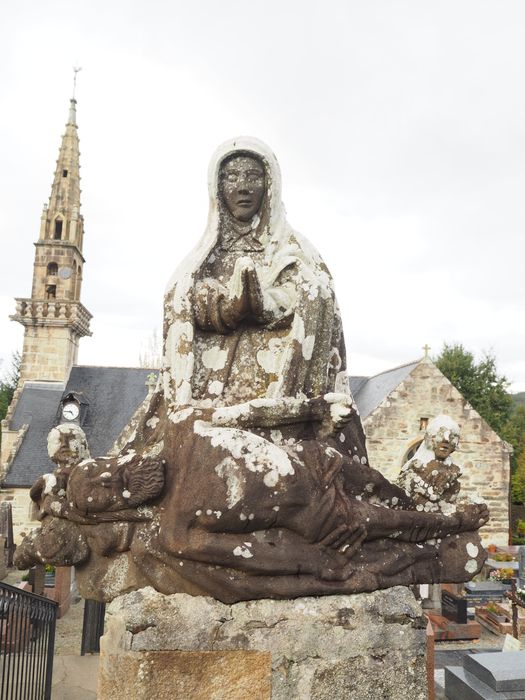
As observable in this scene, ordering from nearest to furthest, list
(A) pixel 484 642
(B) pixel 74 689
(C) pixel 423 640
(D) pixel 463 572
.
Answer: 1. (C) pixel 423 640
2. (D) pixel 463 572
3. (B) pixel 74 689
4. (A) pixel 484 642

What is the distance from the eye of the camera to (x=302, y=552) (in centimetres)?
269

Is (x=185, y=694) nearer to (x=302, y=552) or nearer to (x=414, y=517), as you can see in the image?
A: (x=302, y=552)

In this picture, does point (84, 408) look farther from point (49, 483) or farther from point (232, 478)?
point (232, 478)

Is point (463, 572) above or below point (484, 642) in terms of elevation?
above

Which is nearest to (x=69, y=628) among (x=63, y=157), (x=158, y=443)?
(x=158, y=443)

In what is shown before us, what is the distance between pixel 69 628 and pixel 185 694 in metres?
10.6

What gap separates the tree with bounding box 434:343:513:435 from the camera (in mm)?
36034

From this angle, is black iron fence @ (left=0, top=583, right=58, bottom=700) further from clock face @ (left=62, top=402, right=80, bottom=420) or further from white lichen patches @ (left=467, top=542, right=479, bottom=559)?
clock face @ (left=62, top=402, right=80, bottom=420)

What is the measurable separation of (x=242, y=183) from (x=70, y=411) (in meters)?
21.9

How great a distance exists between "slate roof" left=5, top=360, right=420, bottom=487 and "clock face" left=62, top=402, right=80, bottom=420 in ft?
1.71

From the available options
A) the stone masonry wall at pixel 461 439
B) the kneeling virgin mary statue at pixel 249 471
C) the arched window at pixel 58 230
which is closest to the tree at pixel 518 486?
the stone masonry wall at pixel 461 439

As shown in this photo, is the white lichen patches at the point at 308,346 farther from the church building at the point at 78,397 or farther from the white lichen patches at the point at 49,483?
the church building at the point at 78,397

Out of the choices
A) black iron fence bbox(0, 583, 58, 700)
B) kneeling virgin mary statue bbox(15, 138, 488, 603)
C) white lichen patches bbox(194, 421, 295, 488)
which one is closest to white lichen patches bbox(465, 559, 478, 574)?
kneeling virgin mary statue bbox(15, 138, 488, 603)

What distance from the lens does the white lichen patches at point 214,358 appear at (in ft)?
11.3
